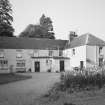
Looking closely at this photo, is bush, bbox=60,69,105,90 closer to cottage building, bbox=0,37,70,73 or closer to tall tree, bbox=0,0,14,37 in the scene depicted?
tall tree, bbox=0,0,14,37

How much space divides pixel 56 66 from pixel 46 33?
30.1 m

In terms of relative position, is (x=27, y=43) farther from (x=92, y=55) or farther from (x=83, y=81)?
(x=83, y=81)

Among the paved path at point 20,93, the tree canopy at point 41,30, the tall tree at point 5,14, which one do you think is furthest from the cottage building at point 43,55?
the paved path at point 20,93

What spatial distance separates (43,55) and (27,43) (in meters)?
5.67

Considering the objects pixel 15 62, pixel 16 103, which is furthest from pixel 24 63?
pixel 16 103

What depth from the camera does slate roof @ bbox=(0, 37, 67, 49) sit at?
39.6 metres

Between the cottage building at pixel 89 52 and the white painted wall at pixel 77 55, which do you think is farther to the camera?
the white painted wall at pixel 77 55

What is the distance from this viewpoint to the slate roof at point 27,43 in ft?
130

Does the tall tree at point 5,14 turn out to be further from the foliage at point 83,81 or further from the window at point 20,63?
the foliage at point 83,81

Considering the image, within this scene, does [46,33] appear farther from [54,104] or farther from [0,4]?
[54,104]

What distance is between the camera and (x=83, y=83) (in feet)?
41.8

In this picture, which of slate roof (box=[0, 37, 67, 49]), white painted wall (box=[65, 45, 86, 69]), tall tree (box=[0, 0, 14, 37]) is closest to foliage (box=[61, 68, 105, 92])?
tall tree (box=[0, 0, 14, 37])

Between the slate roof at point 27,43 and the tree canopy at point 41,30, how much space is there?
17.6 metres

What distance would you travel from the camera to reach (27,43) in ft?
137
